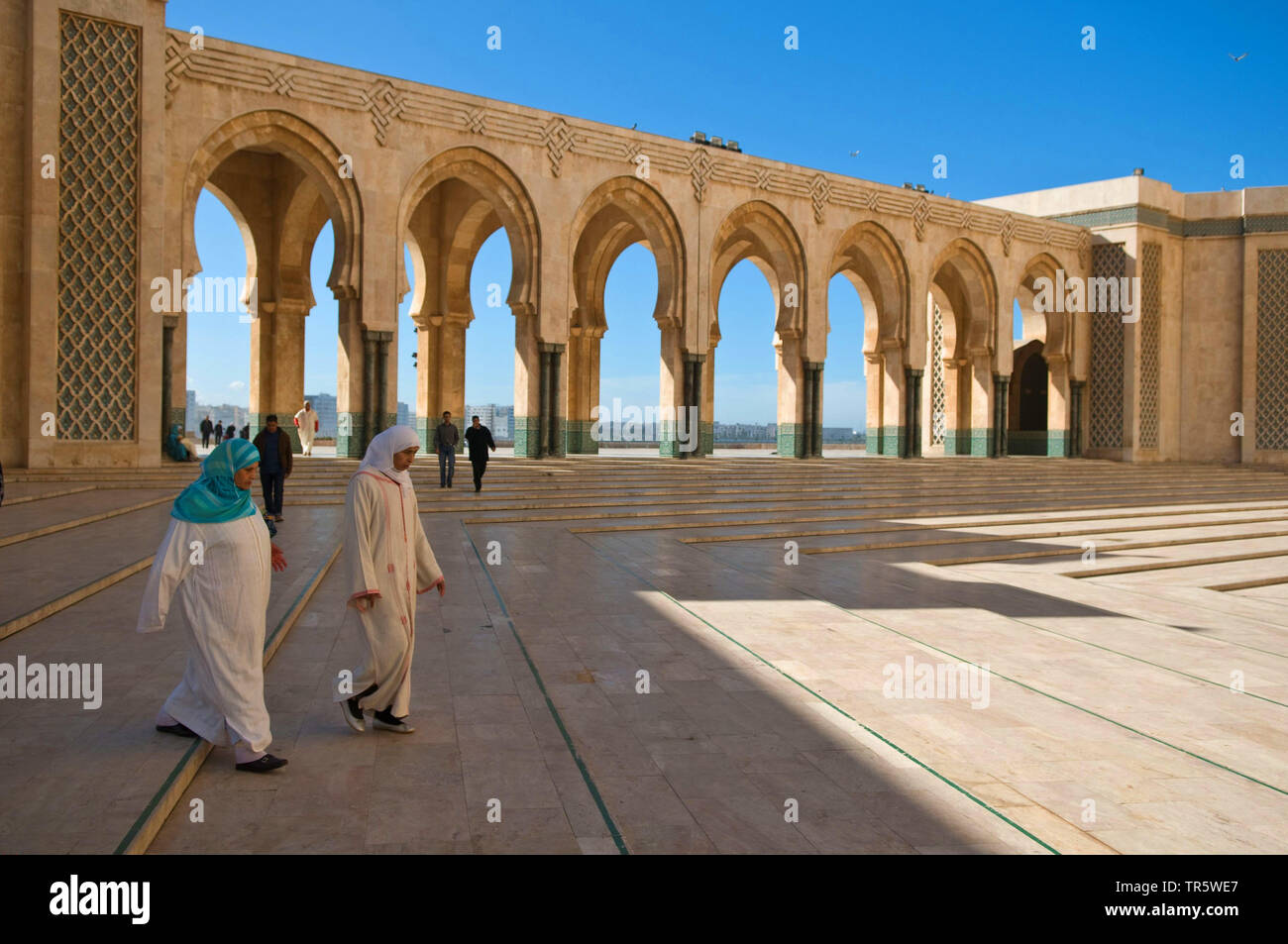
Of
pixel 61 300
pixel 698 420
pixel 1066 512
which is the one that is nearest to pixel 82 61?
pixel 61 300

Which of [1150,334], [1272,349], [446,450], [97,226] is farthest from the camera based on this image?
[1150,334]

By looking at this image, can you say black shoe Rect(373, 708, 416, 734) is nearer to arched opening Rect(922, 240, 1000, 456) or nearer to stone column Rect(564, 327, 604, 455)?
stone column Rect(564, 327, 604, 455)

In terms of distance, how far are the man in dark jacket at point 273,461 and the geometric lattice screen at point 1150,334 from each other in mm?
21164

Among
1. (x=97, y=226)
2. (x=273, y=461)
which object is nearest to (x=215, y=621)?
(x=273, y=461)

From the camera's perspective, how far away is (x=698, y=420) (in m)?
17.6

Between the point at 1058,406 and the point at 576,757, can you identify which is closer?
the point at 576,757

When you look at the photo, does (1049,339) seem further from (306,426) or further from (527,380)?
(306,426)

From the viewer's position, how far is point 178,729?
3230 millimetres

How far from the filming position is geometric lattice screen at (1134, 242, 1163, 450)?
22.9m

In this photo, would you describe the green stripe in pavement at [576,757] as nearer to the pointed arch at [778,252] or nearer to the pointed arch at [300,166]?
the pointed arch at [300,166]

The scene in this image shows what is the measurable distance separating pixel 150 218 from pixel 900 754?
38.5 ft

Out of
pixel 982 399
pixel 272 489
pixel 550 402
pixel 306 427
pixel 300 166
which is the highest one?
pixel 300 166

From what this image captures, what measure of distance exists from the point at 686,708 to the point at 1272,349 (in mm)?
24545
